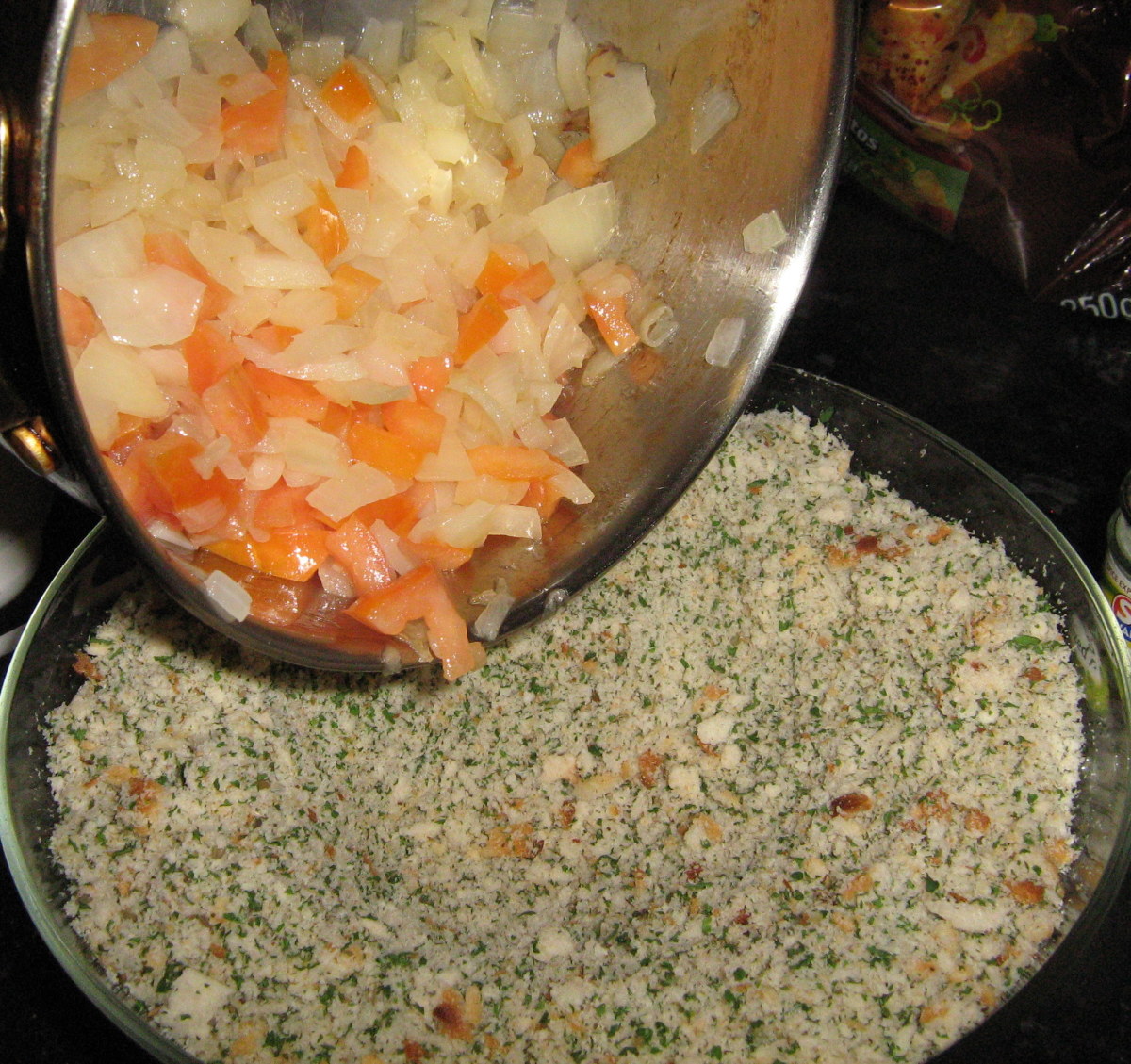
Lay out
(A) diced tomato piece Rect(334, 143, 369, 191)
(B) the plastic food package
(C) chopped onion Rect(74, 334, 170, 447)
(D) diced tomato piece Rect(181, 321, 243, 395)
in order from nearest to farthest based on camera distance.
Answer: (C) chopped onion Rect(74, 334, 170, 447) → (D) diced tomato piece Rect(181, 321, 243, 395) → (A) diced tomato piece Rect(334, 143, 369, 191) → (B) the plastic food package

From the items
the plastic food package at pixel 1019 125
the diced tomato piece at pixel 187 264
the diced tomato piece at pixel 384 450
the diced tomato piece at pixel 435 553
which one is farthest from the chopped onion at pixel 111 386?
the plastic food package at pixel 1019 125

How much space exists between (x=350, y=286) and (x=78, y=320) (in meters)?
0.30

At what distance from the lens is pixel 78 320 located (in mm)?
1007

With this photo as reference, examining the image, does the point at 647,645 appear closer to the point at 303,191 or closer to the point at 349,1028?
the point at 349,1028

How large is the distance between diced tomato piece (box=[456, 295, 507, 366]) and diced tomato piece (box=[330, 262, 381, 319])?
123mm

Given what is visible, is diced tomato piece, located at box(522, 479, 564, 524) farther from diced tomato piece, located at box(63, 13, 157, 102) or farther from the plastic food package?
the plastic food package

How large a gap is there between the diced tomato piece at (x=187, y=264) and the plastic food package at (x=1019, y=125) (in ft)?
5.06

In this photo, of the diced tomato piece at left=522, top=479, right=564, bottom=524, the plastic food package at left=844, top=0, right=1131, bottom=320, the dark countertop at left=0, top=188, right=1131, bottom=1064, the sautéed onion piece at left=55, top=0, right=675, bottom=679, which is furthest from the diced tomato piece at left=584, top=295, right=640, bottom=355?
the plastic food package at left=844, top=0, right=1131, bottom=320

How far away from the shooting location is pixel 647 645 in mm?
1511

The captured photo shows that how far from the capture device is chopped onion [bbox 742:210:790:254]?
1177 millimetres

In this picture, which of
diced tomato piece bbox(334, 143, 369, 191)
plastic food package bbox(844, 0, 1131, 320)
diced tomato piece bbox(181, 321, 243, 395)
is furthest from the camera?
plastic food package bbox(844, 0, 1131, 320)

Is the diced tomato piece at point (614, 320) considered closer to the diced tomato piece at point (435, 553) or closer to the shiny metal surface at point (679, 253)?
the shiny metal surface at point (679, 253)

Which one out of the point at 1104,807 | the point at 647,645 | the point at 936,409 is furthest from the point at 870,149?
the point at 1104,807

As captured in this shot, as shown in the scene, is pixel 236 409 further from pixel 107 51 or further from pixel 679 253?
pixel 679 253
